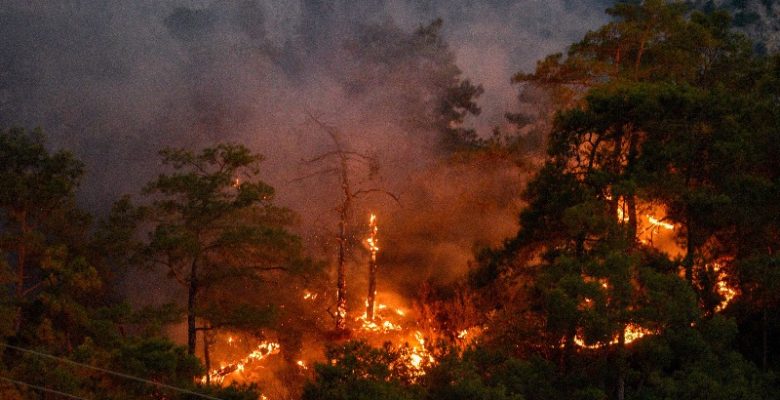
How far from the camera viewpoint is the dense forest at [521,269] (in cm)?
991

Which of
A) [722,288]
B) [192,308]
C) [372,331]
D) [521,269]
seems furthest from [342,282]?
[722,288]

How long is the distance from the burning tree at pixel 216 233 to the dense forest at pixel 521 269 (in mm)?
48

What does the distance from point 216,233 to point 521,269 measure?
6090 mm

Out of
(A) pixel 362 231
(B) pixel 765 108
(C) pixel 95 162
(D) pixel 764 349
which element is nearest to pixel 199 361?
(D) pixel 764 349

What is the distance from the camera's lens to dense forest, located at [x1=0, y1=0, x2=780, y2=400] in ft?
32.5

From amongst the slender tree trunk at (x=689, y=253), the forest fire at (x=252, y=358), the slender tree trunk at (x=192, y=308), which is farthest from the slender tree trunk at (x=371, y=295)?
the slender tree trunk at (x=689, y=253)

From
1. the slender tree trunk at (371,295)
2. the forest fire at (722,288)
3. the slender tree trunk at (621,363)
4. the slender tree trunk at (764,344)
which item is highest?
the slender tree trunk at (371,295)

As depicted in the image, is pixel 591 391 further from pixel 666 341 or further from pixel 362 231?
pixel 362 231

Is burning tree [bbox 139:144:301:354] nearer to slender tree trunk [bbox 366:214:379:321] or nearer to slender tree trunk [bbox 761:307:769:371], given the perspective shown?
slender tree trunk [bbox 366:214:379:321]

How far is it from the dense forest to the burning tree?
5cm

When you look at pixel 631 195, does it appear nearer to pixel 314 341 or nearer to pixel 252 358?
pixel 314 341

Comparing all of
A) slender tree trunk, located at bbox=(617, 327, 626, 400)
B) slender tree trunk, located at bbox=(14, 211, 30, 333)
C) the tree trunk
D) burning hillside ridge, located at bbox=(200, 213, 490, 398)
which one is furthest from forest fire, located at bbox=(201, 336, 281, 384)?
slender tree trunk, located at bbox=(617, 327, 626, 400)

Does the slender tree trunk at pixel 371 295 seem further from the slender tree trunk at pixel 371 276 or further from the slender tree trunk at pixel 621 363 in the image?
the slender tree trunk at pixel 621 363

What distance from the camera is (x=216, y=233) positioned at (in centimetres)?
1481
